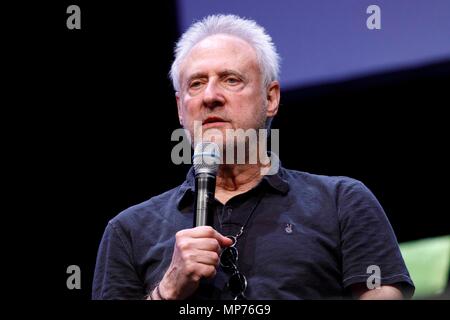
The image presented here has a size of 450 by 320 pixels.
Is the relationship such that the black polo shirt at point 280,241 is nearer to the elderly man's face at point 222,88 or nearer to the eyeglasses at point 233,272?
the eyeglasses at point 233,272

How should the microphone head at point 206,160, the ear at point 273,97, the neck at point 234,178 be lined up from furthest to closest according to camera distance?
the ear at point 273,97
the neck at point 234,178
the microphone head at point 206,160

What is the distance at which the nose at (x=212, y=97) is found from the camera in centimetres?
182

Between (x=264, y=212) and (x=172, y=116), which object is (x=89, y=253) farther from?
(x=264, y=212)

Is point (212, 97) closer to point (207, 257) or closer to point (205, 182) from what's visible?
point (205, 182)

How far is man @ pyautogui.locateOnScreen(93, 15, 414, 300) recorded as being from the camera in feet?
5.26

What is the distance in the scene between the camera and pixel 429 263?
255 cm

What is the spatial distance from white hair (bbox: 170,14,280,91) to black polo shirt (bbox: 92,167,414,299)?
367 millimetres

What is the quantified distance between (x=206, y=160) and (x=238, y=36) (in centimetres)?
62

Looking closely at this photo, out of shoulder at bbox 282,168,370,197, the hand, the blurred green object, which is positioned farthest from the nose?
the blurred green object

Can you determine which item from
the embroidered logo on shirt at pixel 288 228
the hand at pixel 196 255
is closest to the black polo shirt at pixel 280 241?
the embroidered logo on shirt at pixel 288 228

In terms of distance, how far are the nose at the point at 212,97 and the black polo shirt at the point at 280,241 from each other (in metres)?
0.24

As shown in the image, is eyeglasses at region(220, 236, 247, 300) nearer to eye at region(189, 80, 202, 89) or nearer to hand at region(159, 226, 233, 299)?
hand at region(159, 226, 233, 299)

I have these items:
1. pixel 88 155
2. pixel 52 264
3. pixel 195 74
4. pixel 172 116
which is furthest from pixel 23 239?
pixel 195 74
